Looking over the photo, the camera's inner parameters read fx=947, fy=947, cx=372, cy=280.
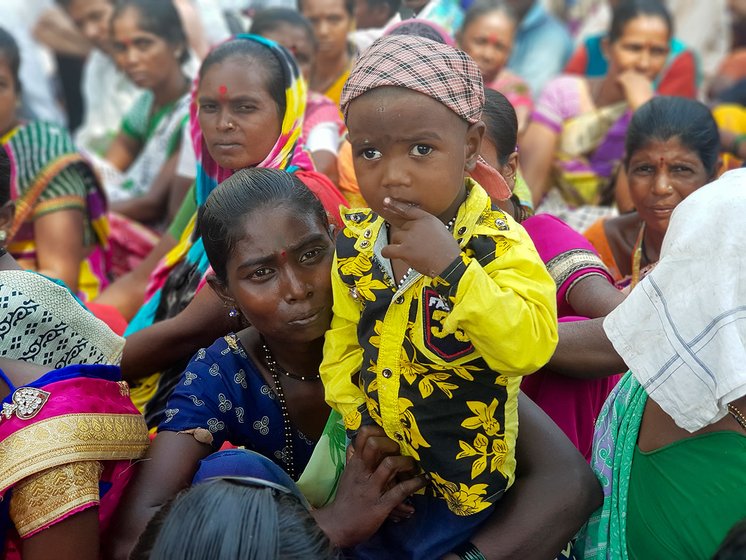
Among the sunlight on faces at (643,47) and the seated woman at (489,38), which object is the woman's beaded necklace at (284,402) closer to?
the seated woman at (489,38)

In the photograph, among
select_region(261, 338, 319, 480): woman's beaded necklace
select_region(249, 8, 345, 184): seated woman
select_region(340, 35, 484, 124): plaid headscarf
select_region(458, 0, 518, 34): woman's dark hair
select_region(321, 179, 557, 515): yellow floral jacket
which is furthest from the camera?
select_region(458, 0, 518, 34): woman's dark hair

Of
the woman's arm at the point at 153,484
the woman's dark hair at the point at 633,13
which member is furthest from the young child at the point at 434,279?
the woman's dark hair at the point at 633,13

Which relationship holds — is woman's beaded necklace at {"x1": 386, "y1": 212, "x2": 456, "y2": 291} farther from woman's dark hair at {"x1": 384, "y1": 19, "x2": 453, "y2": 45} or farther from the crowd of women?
woman's dark hair at {"x1": 384, "y1": 19, "x2": 453, "y2": 45}

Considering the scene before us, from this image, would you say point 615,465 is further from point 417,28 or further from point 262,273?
point 417,28

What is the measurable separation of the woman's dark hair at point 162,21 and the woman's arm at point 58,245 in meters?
1.97

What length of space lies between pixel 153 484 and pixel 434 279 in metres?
0.90

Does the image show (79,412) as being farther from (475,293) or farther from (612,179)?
(612,179)

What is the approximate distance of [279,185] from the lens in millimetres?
2471

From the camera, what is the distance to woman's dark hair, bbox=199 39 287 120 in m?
3.52

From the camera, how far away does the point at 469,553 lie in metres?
2.20

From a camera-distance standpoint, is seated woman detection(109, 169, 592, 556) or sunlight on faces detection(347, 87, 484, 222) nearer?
sunlight on faces detection(347, 87, 484, 222)

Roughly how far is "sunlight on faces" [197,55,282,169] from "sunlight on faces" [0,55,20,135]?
1.44m

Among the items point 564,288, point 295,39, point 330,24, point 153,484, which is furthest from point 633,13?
point 153,484

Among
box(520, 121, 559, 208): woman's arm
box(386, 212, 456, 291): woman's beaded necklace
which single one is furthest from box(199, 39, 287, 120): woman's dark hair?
box(520, 121, 559, 208): woman's arm
